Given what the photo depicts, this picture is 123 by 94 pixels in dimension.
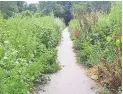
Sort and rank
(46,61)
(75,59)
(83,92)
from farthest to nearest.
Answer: (75,59) < (46,61) < (83,92)

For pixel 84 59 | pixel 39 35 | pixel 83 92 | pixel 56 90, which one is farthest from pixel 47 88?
pixel 39 35

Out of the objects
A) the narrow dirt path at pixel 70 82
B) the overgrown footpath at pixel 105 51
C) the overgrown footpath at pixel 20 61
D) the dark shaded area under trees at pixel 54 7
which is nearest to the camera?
the overgrown footpath at pixel 20 61

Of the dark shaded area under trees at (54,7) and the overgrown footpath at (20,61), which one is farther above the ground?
the overgrown footpath at (20,61)

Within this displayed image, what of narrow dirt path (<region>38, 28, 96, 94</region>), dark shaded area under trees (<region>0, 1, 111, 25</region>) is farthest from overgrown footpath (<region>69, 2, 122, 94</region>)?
dark shaded area under trees (<region>0, 1, 111, 25</region>)

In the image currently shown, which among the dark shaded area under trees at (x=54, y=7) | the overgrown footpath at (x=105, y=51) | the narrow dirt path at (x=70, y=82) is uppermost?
the overgrown footpath at (x=105, y=51)

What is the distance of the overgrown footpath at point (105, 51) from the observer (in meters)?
6.91

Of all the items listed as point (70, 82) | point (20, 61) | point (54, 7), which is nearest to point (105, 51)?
point (70, 82)

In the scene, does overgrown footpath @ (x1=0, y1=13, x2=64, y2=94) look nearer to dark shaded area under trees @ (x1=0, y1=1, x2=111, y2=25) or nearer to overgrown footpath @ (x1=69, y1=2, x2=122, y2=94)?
overgrown footpath @ (x1=69, y1=2, x2=122, y2=94)

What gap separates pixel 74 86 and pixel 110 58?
1.44 meters

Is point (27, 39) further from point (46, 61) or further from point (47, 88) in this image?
point (47, 88)

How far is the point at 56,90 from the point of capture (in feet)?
24.3

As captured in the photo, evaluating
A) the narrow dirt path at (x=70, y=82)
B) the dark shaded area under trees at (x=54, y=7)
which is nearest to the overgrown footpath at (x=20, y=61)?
the narrow dirt path at (x=70, y=82)

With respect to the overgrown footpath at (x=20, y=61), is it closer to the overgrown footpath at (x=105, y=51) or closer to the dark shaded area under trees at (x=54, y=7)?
the overgrown footpath at (x=105, y=51)

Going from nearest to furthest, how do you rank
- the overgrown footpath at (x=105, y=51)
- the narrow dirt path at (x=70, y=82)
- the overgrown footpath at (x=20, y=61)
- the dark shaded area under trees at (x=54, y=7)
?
the overgrown footpath at (x=20, y=61) < the overgrown footpath at (x=105, y=51) < the narrow dirt path at (x=70, y=82) < the dark shaded area under trees at (x=54, y=7)
